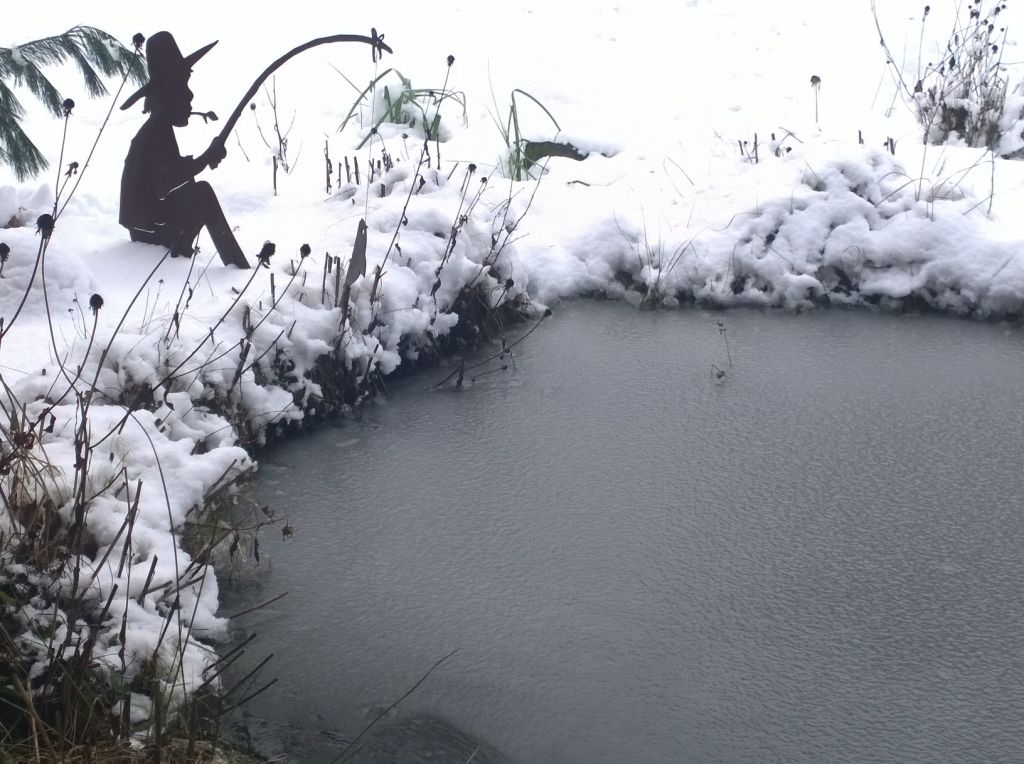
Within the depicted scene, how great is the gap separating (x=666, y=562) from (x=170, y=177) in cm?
230

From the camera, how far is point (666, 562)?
8.90 ft

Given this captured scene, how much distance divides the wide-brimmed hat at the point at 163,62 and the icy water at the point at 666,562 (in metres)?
1.34

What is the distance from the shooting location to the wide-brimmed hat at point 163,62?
369 centimetres

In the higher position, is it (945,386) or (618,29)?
(618,29)

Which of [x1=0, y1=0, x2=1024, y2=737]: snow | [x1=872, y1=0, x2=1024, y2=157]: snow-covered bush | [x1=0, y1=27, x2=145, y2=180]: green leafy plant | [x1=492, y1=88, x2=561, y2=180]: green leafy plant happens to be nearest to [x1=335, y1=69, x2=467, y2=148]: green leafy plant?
[x1=0, y1=0, x2=1024, y2=737]: snow

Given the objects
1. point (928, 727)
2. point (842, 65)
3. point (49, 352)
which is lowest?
point (928, 727)

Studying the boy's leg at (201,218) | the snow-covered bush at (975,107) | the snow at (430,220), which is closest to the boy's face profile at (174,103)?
the boy's leg at (201,218)

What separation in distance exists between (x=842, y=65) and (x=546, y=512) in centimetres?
561

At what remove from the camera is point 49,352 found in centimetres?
304

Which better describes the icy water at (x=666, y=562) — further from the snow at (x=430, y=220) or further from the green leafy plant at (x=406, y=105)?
the green leafy plant at (x=406, y=105)

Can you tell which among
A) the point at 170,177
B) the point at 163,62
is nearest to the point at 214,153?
the point at 170,177

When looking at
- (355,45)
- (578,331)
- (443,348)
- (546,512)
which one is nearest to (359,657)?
(546,512)

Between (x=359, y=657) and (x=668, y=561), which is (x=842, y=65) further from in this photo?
(x=359, y=657)

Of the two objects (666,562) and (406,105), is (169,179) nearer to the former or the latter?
(666,562)
